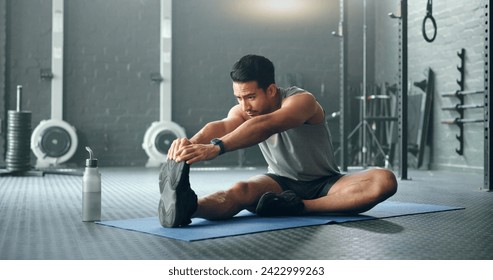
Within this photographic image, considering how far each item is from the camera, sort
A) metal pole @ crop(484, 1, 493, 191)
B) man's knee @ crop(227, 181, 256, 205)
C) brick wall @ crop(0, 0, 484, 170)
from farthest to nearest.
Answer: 1. brick wall @ crop(0, 0, 484, 170)
2. metal pole @ crop(484, 1, 493, 191)
3. man's knee @ crop(227, 181, 256, 205)

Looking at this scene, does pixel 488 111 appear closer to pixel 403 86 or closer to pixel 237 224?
pixel 403 86

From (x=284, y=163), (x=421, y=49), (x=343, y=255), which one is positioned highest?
(x=421, y=49)

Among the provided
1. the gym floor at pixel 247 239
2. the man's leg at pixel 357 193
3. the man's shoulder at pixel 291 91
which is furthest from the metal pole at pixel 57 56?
the man's leg at pixel 357 193

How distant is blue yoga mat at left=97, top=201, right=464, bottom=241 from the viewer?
242cm

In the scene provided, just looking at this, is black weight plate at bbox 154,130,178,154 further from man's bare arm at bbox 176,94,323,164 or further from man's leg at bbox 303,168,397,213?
man's bare arm at bbox 176,94,323,164

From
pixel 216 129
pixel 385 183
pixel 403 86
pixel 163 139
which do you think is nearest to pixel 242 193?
pixel 216 129

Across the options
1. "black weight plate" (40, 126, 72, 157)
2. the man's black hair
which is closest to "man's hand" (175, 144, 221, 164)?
the man's black hair

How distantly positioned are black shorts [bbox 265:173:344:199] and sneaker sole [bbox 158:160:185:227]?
24.2 inches

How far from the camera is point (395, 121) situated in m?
7.75

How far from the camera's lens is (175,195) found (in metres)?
2.41

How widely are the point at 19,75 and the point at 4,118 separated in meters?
0.53
